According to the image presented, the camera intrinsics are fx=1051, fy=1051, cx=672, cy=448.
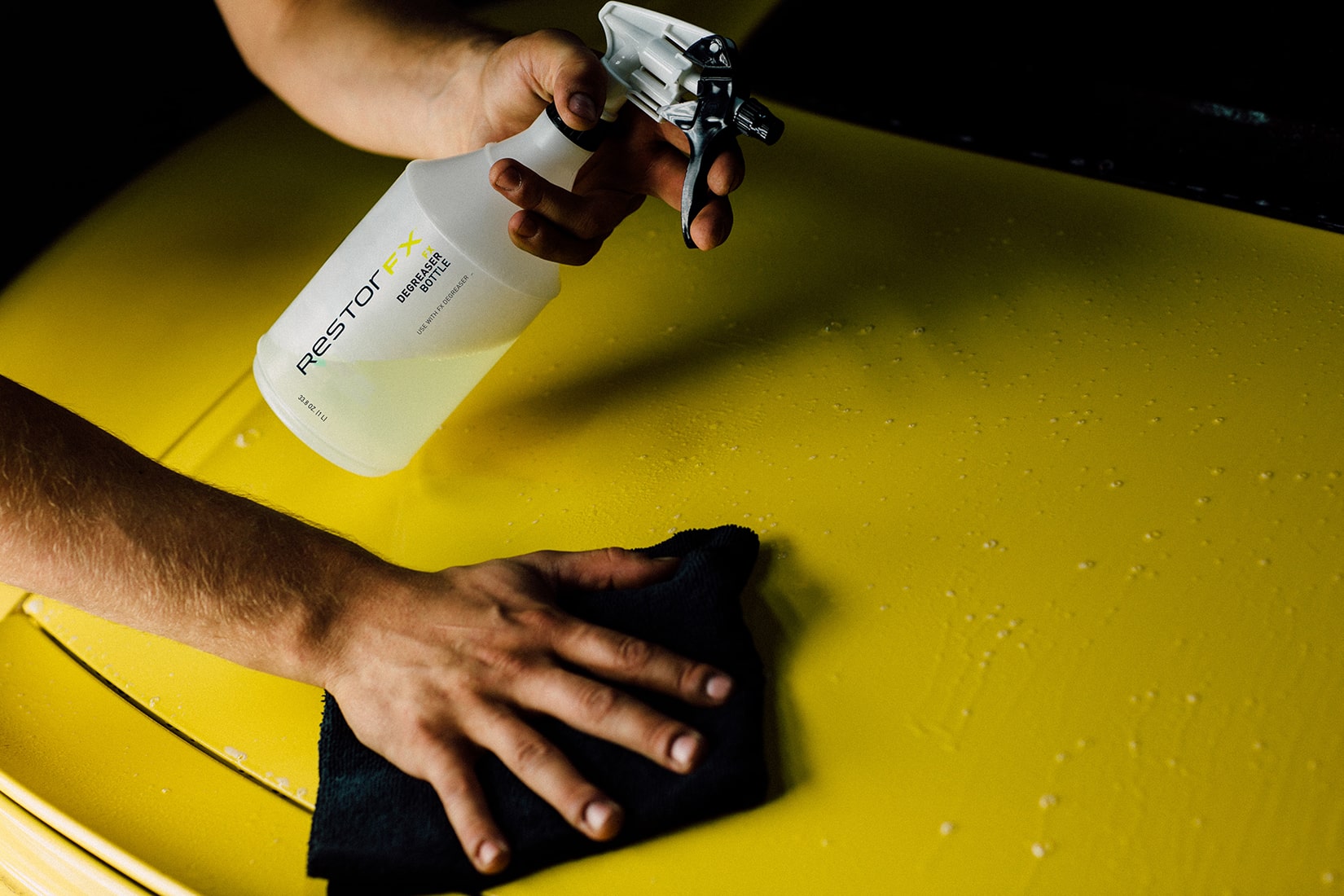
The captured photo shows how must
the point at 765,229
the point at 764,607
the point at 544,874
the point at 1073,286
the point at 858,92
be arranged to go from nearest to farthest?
1. the point at 544,874
2. the point at 764,607
3. the point at 1073,286
4. the point at 765,229
5. the point at 858,92

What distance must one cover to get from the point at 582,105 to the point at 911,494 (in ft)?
1.18

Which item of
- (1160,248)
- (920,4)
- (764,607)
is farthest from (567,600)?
(920,4)

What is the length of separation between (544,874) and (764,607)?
0.22 m

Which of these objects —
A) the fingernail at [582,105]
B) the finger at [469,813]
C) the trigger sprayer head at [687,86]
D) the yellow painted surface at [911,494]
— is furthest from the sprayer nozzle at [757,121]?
the finger at [469,813]

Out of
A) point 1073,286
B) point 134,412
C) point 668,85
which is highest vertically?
point 668,85

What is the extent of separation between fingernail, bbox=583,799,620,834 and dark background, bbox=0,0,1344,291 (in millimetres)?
781

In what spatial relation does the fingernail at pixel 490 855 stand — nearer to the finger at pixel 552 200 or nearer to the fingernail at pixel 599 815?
the fingernail at pixel 599 815

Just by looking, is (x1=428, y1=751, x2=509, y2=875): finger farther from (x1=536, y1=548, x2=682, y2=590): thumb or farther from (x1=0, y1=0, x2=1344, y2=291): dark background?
(x1=0, y1=0, x2=1344, y2=291): dark background

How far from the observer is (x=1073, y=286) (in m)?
0.90

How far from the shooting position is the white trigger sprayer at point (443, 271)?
2.41 ft

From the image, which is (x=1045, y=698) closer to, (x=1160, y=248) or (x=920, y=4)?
(x=1160, y=248)

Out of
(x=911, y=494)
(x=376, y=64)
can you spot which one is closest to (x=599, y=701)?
(x=911, y=494)

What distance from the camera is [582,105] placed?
736 millimetres

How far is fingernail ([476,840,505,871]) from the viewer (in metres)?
0.58
